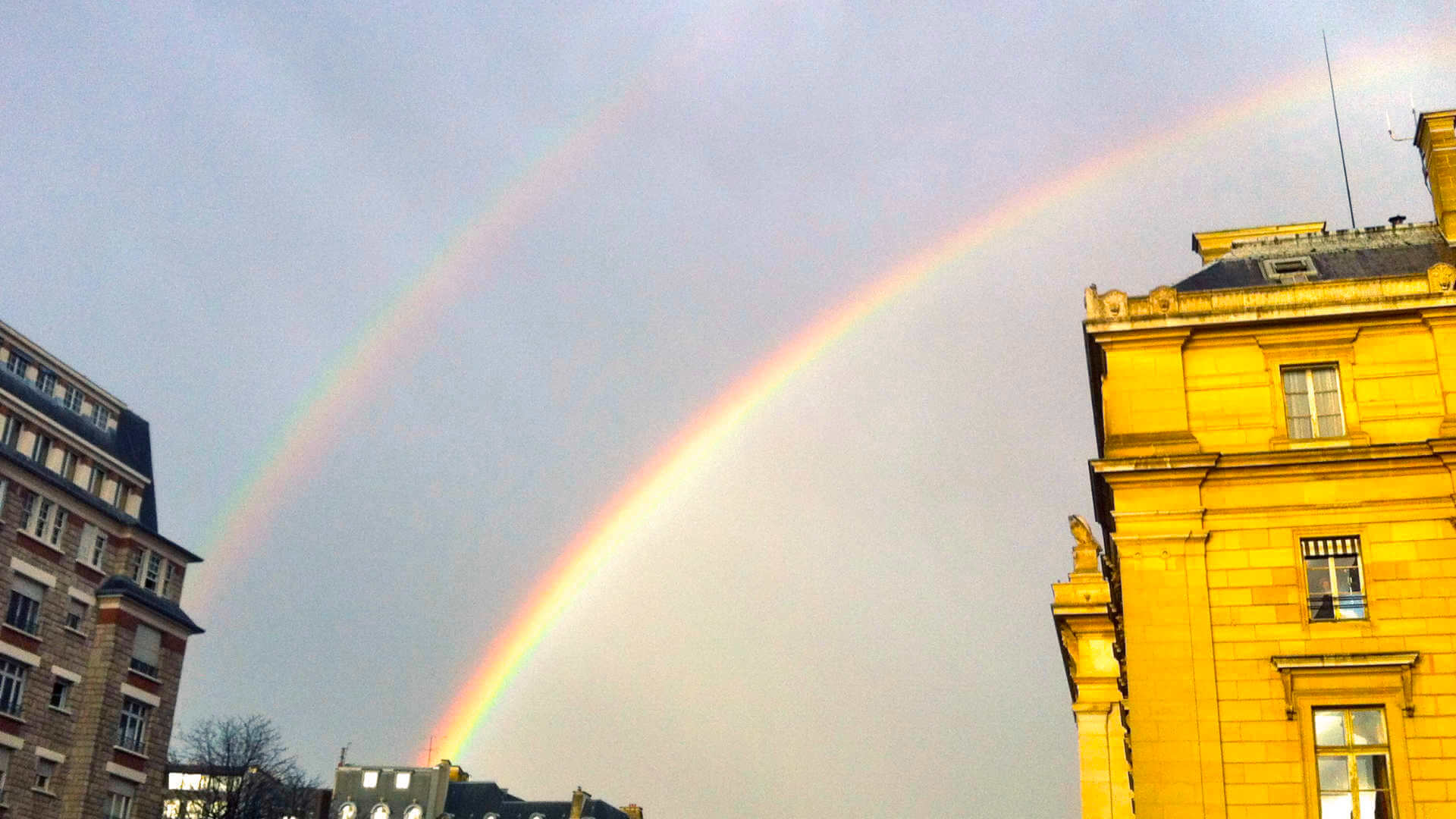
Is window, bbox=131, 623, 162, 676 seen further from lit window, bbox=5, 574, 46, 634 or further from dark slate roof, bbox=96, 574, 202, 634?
lit window, bbox=5, 574, 46, 634

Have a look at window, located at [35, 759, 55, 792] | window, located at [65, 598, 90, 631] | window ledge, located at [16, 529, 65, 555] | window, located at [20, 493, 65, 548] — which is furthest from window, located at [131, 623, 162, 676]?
window, located at [35, 759, 55, 792]

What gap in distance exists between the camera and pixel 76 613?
226 ft

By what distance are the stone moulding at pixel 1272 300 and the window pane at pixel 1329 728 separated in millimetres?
10407

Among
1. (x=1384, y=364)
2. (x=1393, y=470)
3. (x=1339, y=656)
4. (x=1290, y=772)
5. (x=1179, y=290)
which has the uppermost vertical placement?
(x=1179, y=290)

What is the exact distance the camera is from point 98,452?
7162 centimetres

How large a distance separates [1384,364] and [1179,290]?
A: 570 centimetres

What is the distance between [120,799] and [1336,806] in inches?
2185

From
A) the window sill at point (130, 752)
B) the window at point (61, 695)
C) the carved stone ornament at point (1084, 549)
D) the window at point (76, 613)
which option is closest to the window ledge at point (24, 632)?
the window at point (76, 613)

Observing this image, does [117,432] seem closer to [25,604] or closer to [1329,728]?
[25,604]

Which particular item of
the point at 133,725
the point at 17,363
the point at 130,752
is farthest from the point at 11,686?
the point at 17,363

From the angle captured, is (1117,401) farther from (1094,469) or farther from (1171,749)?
(1171,749)

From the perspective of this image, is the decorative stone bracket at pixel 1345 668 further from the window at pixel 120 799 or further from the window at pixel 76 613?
the window at pixel 76 613

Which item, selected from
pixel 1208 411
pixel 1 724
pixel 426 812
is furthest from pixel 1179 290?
pixel 426 812

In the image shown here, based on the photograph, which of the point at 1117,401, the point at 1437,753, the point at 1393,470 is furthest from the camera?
the point at 1117,401
